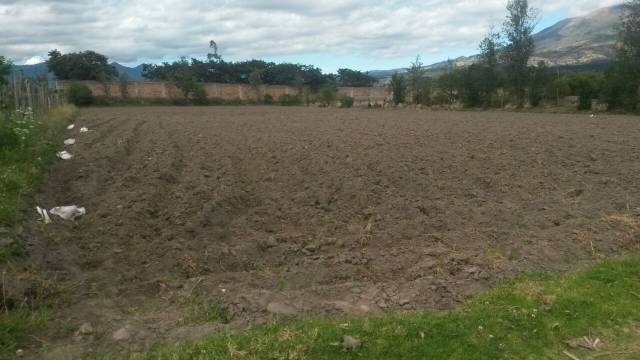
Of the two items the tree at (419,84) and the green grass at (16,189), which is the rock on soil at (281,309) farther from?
the tree at (419,84)

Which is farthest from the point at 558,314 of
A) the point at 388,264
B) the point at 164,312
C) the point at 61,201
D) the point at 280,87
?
the point at 280,87

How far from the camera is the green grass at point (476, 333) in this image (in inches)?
143

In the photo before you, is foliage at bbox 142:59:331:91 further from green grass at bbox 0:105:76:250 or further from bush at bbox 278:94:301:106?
green grass at bbox 0:105:76:250

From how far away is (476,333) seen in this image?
3.89m

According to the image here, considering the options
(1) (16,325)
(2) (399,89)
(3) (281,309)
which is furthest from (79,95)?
(3) (281,309)

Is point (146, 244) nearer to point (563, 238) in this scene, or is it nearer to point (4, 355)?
point (4, 355)

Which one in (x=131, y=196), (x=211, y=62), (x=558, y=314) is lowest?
(x=558, y=314)

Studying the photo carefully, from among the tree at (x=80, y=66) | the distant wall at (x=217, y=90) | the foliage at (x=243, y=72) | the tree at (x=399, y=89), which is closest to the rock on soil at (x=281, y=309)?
the tree at (x=399, y=89)

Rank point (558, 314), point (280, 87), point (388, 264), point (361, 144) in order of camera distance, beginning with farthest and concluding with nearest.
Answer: point (280, 87), point (361, 144), point (388, 264), point (558, 314)

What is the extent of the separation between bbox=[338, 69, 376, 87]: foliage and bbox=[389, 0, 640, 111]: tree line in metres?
43.1

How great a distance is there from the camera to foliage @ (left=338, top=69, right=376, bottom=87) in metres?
92.9

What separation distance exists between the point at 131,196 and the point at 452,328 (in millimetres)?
5411

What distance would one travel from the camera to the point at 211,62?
274ft

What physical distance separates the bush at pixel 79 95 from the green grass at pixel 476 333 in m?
50.6
